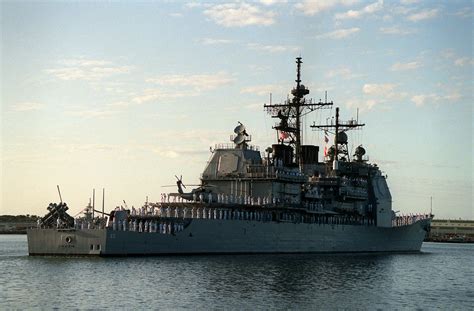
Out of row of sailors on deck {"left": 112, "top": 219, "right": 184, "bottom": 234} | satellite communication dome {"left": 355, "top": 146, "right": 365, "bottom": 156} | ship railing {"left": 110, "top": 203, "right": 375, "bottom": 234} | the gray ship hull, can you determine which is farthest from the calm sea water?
satellite communication dome {"left": 355, "top": 146, "right": 365, "bottom": 156}

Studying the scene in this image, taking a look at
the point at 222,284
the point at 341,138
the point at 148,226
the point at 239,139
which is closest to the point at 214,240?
the point at 148,226

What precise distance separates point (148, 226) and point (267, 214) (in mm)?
10713

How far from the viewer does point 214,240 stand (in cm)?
5150

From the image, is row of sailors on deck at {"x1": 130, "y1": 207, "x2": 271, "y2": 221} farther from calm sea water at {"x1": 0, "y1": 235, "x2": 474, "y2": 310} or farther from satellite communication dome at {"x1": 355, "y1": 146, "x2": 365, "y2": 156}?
satellite communication dome at {"x1": 355, "y1": 146, "x2": 365, "y2": 156}

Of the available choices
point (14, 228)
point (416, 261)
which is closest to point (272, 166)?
point (416, 261)

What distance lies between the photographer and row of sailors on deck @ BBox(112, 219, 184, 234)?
47.6m

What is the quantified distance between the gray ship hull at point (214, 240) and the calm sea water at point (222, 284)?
3.11 feet

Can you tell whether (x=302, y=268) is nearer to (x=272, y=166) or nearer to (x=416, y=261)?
(x=272, y=166)

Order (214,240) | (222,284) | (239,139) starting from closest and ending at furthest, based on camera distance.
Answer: (222,284)
(214,240)
(239,139)

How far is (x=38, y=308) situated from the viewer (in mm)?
29453

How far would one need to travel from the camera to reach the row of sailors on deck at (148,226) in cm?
4762

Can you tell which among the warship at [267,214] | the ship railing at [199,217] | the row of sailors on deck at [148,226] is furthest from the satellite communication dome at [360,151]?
the row of sailors on deck at [148,226]

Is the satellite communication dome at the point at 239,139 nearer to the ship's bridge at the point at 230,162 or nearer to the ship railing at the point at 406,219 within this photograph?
the ship's bridge at the point at 230,162

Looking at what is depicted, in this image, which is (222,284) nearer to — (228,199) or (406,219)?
(228,199)
